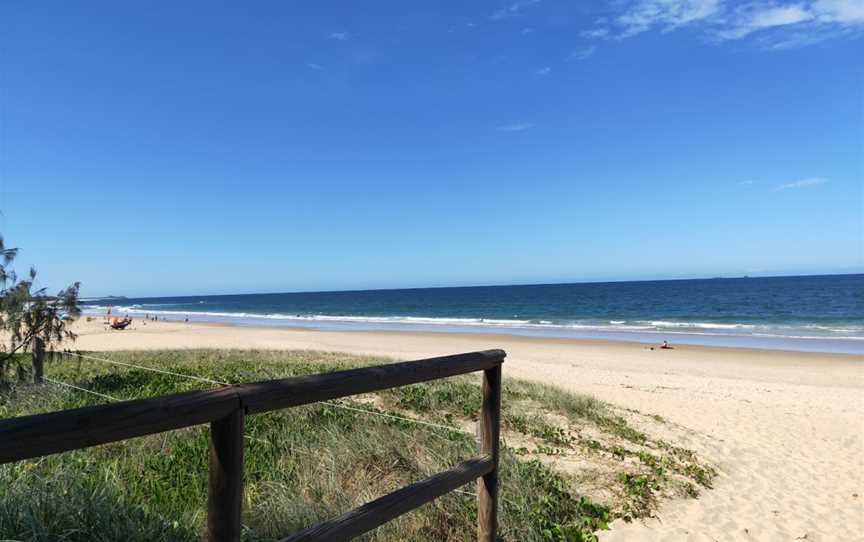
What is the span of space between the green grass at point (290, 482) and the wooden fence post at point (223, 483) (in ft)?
4.93

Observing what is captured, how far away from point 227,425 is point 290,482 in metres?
2.63

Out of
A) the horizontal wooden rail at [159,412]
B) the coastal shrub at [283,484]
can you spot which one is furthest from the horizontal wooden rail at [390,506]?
the coastal shrub at [283,484]

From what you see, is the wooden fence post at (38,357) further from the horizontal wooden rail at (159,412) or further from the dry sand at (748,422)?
the dry sand at (748,422)

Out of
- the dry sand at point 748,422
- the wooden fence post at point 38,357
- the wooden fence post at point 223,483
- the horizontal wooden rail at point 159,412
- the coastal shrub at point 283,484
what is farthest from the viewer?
the wooden fence post at point 38,357

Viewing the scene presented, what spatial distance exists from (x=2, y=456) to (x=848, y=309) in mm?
58990

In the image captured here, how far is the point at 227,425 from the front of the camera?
6.59 feet

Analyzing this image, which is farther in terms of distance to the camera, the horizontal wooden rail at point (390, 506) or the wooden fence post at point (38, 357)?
the wooden fence post at point (38, 357)

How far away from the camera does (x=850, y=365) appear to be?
62.2 feet

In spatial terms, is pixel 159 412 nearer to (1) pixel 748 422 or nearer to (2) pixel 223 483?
(2) pixel 223 483

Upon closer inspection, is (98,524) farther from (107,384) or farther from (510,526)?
(107,384)

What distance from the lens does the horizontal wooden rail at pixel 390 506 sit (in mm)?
2361

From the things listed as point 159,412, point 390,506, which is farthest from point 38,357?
point 159,412

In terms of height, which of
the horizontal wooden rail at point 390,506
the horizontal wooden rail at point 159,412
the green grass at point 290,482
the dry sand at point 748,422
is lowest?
the dry sand at point 748,422

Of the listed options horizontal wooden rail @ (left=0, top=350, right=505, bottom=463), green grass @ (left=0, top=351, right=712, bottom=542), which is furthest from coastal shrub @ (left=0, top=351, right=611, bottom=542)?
horizontal wooden rail @ (left=0, top=350, right=505, bottom=463)
